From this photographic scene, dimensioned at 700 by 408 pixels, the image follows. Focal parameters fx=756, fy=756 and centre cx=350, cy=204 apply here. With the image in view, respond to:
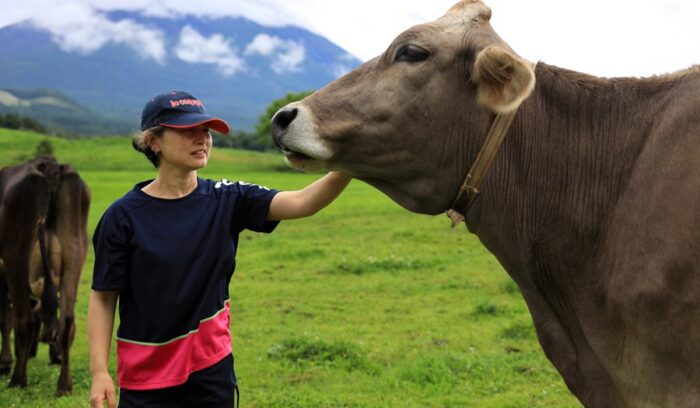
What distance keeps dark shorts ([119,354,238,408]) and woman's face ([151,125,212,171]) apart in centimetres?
107

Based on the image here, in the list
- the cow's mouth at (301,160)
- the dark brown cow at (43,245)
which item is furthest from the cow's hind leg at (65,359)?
the cow's mouth at (301,160)

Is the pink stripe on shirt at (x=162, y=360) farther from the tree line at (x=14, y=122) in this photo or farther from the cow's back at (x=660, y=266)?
the tree line at (x=14, y=122)

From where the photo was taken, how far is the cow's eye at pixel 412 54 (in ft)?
11.4

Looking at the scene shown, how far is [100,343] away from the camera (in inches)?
153

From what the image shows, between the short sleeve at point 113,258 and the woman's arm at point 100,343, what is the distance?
8 centimetres

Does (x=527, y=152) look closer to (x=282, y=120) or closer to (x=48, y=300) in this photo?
(x=282, y=120)

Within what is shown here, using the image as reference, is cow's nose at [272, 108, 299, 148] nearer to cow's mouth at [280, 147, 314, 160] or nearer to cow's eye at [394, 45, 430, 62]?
cow's mouth at [280, 147, 314, 160]

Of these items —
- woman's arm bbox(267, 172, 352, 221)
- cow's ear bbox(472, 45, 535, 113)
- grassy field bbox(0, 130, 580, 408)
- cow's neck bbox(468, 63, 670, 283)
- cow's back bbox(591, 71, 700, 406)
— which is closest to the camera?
cow's back bbox(591, 71, 700, 406)

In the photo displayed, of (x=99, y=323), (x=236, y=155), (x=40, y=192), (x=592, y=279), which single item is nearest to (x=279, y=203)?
(x=99, y=323)

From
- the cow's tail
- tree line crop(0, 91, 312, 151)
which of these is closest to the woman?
the cow's tail

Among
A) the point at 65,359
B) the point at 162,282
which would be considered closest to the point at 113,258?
the point at 162,282

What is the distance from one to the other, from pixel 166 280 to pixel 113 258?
0.96 feet

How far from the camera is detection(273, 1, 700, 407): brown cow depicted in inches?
129

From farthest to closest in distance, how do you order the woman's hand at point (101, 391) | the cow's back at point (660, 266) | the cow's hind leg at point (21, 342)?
the cow's hind leg at point (21, 342)
the woman's hand at point (101, 391)
the cow's back at point (660, 266)
